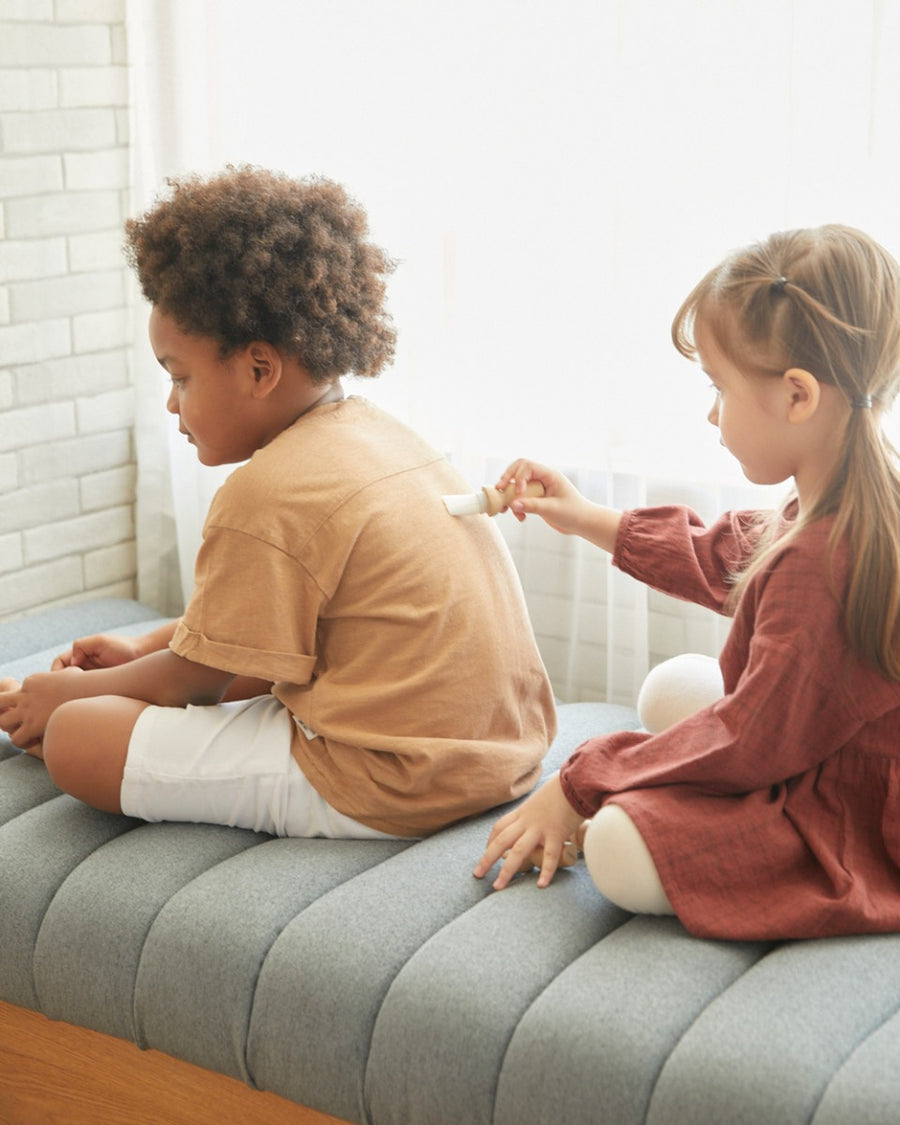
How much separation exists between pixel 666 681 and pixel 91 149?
149 centimetres

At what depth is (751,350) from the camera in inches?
53.5

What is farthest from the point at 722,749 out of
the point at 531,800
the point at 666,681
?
the point at 666,681

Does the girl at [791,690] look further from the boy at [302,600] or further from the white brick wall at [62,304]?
the white brick wall at [62,304]

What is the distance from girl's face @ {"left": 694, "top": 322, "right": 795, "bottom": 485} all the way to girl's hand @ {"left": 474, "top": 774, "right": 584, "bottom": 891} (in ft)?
1.23

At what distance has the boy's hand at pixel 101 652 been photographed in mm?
1832

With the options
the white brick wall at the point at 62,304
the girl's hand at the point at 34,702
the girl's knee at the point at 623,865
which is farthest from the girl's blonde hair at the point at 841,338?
the white brick wall at the point at 62,304

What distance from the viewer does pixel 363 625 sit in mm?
1489

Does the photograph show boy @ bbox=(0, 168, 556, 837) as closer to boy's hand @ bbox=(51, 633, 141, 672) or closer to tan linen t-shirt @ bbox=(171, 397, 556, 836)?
tan linen t-shirt @ bbox=(171, 397, 556, 836)

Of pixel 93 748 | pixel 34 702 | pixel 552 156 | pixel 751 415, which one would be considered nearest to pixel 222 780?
pixel 93 748

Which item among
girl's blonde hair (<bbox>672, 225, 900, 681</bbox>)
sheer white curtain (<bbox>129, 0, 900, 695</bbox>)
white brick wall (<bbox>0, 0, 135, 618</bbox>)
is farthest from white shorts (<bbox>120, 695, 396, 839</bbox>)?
white brick wall (<bbox>0, 0, 135, 618</bbox>)

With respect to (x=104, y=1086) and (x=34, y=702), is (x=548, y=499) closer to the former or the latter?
(x=34, y=702)

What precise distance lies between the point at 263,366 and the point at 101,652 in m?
0.49

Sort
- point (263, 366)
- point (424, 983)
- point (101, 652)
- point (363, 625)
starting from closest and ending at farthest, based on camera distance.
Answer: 1. point (424, 983)
2. point (363, 625)
3. point (263, 366)
4. point (101, 652)

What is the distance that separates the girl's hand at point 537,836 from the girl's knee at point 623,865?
0.09m
